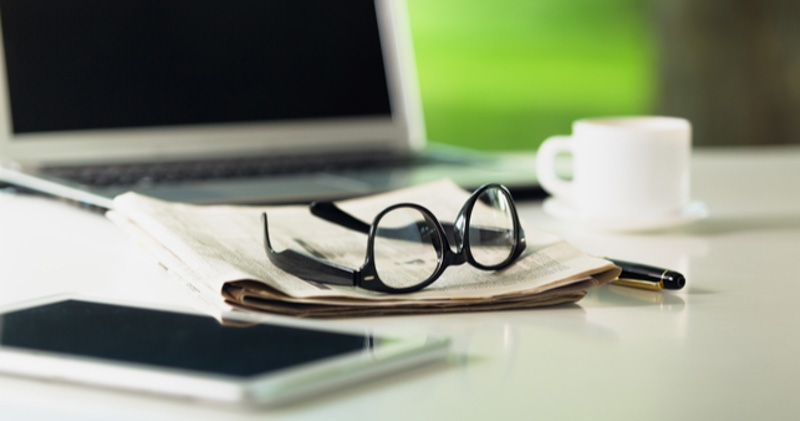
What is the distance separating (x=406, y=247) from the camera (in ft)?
2.54

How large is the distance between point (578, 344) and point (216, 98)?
3.76ft

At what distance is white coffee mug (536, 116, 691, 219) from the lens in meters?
1.08

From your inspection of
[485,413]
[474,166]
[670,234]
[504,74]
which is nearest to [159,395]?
[485,413]

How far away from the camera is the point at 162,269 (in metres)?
0.85

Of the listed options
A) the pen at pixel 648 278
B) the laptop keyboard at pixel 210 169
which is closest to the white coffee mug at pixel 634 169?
the pen at pixel 648 278

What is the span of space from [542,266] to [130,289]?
342 millimetres

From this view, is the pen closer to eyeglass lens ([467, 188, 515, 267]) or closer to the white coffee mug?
eyeglass lens ([467, 188, 515, 267])

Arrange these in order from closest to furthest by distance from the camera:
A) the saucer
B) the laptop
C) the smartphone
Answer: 1. the smartphone
2. the saucer
3. the laptop

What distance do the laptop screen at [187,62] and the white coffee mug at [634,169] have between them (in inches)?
28.1

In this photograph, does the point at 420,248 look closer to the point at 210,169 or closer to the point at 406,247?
the point at 406,247

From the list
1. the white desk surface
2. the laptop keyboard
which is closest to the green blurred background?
the laptop keyboard

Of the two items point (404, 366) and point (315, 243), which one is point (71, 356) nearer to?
point (404, 366)

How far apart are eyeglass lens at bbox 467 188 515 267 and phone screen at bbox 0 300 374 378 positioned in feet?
0.73

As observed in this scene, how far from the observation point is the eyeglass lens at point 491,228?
29.2 inches
